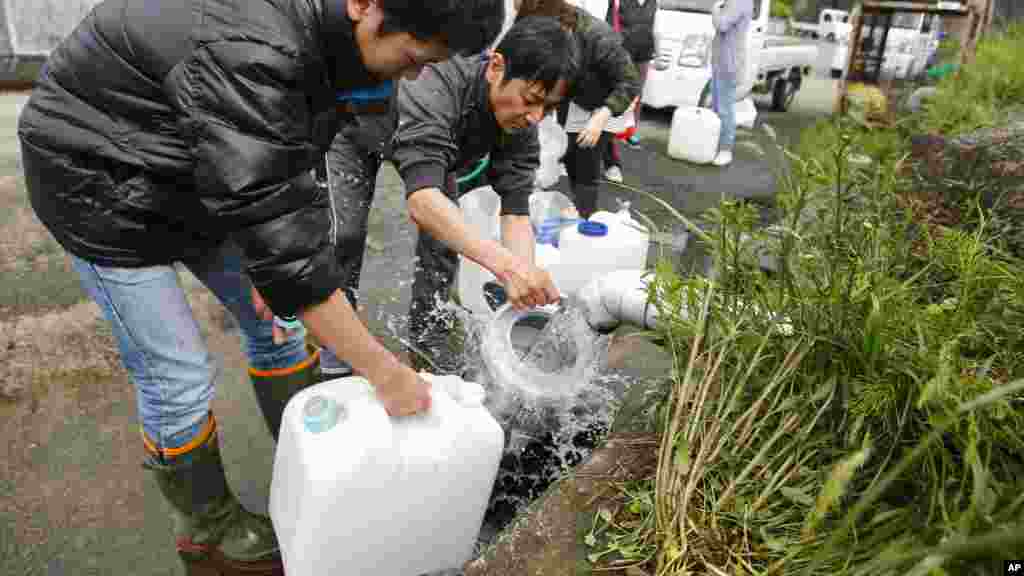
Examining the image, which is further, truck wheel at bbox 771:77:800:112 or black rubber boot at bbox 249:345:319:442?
truck wheel at bbox 771:77:800:112

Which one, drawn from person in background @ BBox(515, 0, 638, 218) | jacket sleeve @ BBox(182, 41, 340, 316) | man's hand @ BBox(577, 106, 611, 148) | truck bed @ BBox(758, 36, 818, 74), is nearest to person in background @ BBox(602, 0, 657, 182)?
person in background @ BBox(515, 0, 638, 218)

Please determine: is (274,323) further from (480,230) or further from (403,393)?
(480,230)

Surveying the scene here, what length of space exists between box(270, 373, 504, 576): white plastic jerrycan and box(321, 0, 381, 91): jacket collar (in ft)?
2.17

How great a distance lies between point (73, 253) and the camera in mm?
1481

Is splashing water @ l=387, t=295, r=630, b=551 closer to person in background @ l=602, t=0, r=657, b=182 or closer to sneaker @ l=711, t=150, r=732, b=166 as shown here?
person in background @ l=602, t=0, r=657, b=182

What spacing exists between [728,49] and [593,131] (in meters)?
3.06

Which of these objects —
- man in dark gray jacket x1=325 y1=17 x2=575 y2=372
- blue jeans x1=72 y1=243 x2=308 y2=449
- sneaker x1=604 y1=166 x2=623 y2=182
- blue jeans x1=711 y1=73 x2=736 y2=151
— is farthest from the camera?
blue jeans x1=711 y1=73 x2=736 y2=151

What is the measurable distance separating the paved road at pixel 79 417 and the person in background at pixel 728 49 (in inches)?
154

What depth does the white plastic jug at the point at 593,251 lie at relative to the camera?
3.06 m

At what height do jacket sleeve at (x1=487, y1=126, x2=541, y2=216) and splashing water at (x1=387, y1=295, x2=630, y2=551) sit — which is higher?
jacket sleeve at (x1=487, y1=126, x2=541, y2=216)

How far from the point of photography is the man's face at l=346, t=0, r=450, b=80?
120cm

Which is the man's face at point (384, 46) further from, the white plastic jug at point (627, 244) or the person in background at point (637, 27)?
the person in background at point (637, 27)

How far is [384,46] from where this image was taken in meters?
1.22

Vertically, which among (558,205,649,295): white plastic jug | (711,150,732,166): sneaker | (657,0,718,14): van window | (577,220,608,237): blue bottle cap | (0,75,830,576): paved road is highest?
(657,0,718,14): van window
